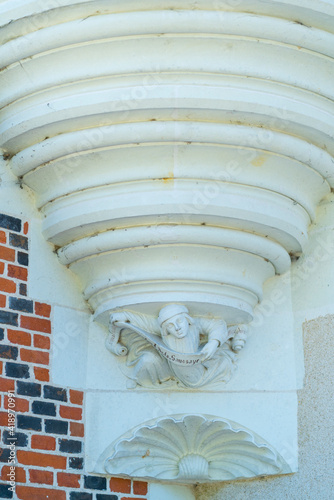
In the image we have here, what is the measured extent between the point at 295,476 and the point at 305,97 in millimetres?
1337

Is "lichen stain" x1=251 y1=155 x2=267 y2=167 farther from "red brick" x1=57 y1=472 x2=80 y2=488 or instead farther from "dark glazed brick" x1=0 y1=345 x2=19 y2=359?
"red brick" x1=57 y1=472 x2=80 y2=488

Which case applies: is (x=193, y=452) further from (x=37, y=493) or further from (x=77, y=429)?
(x=37, y=493)

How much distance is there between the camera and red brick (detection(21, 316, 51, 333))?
3541mm

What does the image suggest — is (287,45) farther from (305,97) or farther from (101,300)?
(101,300)

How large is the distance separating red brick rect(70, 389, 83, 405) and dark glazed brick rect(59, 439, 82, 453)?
0.14m

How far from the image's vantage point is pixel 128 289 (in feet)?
11.8

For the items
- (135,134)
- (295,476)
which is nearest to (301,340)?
(295,476)

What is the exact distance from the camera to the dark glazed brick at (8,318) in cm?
348

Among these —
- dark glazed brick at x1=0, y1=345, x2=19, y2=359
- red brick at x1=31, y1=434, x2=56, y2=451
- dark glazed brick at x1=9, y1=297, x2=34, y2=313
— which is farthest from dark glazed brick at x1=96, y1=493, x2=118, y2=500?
dark glazed brick at x1=9, y1=297, x2=34, y2=313

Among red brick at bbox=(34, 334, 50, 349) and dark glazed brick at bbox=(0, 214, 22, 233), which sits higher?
dark glazed brick at bbox=(0, 214, 22, 233)

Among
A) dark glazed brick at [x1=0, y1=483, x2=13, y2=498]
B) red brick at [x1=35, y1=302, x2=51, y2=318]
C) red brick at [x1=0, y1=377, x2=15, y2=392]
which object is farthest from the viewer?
red brick at [x1=35, y1=302, x2=51, y2=318]

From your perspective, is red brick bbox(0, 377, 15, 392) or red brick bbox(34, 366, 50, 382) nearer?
red brick bbox(0, 377, 15, 392)

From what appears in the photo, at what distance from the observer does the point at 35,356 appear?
3531mm

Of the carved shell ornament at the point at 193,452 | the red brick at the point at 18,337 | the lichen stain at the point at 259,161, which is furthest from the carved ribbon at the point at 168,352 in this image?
the lichen stain at the point at 259,161
